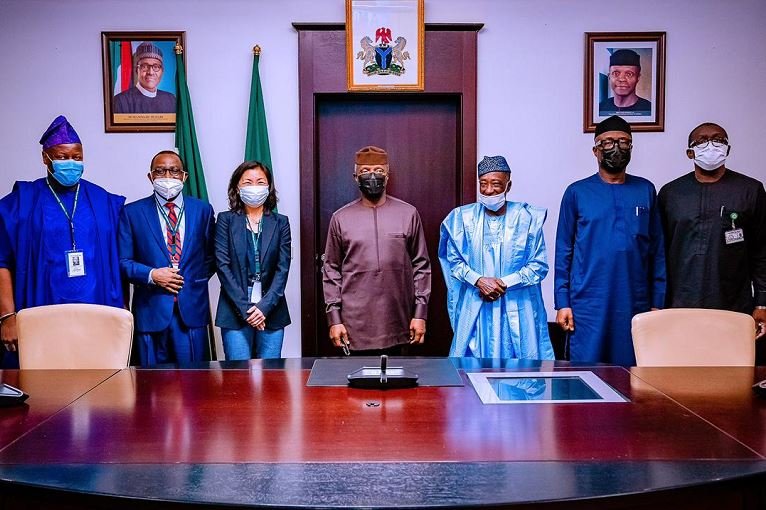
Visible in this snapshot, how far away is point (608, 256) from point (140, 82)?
3.05 metres

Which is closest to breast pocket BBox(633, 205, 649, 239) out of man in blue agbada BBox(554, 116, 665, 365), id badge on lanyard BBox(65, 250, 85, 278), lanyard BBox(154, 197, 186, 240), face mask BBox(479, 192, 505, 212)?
man in blue agbada BBox(554, 116, 665, 365)

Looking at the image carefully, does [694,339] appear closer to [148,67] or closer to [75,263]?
[75,263]

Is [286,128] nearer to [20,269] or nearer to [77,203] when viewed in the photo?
[77,203]

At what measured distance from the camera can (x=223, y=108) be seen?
15.0 feet

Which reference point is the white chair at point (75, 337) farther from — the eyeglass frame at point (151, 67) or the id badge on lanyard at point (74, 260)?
the eyeglass frame at point (151, 67)

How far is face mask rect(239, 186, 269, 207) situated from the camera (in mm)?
3516

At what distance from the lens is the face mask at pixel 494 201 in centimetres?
352

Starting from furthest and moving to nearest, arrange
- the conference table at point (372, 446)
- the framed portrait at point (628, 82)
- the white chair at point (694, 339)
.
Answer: the framed portrait at point (628, 82) < the white chair at point (694, 339) < the conference table at point (372, 446)

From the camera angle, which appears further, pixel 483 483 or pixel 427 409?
pixel 427 409

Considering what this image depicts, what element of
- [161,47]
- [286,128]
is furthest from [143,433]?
[161,47]

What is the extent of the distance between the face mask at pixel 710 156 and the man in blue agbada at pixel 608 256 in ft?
0.99

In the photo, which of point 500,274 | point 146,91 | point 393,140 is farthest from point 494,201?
point 146,91

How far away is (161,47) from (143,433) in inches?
136

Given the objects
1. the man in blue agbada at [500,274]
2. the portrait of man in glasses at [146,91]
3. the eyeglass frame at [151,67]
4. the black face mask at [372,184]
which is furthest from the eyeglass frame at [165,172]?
the man in blue agbada at [500,274]
